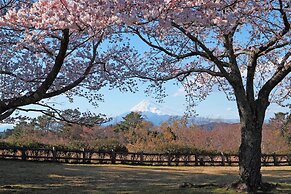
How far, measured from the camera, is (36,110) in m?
7.32

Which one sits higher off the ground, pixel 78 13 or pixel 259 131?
pixel 78 13

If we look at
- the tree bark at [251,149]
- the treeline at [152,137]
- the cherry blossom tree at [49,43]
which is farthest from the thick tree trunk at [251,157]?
the treeline at [152,137]

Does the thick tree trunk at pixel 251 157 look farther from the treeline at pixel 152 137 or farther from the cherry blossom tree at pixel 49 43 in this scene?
the treeline at pixel 152 137

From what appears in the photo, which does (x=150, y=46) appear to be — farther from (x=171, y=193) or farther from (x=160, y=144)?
(x=160, y=144)

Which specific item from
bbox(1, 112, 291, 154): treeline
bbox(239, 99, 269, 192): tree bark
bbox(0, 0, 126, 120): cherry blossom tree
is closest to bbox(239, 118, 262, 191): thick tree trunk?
bbox(239, 99, 269, 192): tree bark

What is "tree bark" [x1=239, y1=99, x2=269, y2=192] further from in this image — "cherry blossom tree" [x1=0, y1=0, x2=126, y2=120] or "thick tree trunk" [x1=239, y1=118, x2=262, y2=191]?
"cherry blossom tree" [x1=0, y1=0, x2=126, y2=120]

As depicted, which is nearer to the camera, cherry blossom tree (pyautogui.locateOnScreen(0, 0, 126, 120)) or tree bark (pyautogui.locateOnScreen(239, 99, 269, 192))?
cherry blossom tree (pyautogui.locateOnScreen(0, 0, 126, 120))

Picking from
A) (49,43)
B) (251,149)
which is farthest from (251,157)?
(49,43)

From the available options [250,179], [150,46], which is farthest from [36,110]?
[250,179]

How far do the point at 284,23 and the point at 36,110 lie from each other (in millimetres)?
5463

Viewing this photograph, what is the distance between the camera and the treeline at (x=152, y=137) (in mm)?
21281

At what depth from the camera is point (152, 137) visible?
2433 cm

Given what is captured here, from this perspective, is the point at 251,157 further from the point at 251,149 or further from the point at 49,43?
the point at 49,43

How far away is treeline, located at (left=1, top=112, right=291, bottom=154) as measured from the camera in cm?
2128
